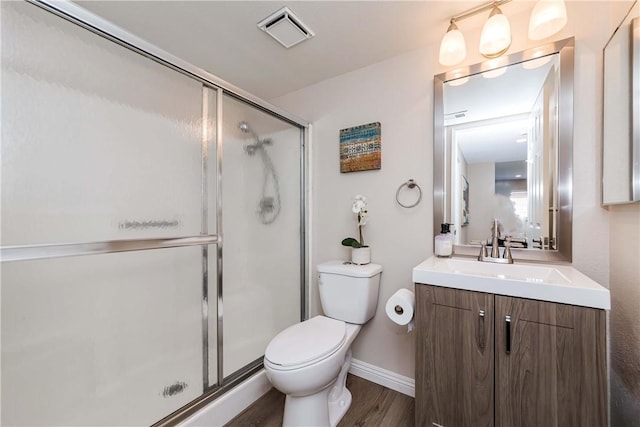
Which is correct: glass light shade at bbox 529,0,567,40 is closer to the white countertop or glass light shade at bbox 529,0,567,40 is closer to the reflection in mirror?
the reflection in mirror

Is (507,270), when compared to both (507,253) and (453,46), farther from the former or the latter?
(453,46)

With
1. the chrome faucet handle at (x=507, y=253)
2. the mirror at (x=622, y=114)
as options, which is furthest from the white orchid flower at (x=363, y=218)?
the mirror at (x=622, y=114)

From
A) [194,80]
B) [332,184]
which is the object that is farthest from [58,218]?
[332,184]

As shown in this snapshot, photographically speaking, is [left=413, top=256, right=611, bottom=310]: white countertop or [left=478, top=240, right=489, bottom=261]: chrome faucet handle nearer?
[left=413, top=256, right=611, bottom=310]: white countertop

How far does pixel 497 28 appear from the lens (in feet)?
4.02

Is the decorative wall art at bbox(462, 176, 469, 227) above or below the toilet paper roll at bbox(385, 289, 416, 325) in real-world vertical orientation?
above

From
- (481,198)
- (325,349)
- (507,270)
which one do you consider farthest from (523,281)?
(325,349)

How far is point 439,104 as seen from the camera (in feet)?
5.03

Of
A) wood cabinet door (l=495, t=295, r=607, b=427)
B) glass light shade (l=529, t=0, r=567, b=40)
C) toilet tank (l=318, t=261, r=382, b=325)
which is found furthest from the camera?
toilet tank (l=318, t=261, r=382, b=325)

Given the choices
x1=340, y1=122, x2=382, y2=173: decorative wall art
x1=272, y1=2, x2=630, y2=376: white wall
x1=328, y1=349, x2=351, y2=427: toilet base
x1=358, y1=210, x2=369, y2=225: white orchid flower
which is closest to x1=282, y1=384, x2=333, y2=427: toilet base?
x1=328, y1=349, x2=351, y2=427: toilet base

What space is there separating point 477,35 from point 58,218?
7.47 feet

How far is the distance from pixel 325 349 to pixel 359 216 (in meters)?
0.84

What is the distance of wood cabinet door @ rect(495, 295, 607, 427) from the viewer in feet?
2.81

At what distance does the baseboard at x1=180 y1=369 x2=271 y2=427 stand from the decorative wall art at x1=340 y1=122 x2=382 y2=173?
1.47 m
